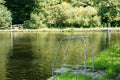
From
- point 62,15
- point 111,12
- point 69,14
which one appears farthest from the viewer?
→ point 111,12

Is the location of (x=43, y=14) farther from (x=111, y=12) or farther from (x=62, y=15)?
(x=111, y=12)

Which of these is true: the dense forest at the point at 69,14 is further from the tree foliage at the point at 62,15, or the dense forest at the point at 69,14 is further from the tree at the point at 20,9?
the tree at the point at 20,9

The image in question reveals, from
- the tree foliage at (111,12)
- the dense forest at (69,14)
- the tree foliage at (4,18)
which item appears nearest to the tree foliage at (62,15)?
the dense forest at (69,14)

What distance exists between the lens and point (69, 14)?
65.4 meters

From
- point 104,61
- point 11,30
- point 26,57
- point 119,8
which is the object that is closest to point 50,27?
point 11,30

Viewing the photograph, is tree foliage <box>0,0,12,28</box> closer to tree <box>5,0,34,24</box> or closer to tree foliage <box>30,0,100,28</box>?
tree foliage <box>30,0,100,28</box>

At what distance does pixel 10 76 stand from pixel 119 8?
49957 millimetres

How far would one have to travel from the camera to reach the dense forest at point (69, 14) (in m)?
65.4

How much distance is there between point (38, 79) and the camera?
18016 mm

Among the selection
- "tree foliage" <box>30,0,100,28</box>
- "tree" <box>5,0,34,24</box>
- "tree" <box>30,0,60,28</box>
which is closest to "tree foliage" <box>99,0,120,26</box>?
"tree foliage" <box>30,0,100,28</box>

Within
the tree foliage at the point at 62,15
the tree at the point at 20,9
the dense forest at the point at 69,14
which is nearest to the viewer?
the tree foliage at the point at 62,15

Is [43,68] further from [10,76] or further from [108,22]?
[108,22]

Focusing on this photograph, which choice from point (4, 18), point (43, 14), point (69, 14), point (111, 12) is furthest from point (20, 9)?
point (111, 12)

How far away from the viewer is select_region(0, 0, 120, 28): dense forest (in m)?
65.4
